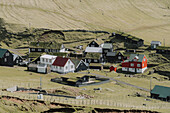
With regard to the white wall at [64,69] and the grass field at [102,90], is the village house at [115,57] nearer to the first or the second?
the grass field at [102,90]

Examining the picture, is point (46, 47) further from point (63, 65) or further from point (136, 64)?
point (136, 64)

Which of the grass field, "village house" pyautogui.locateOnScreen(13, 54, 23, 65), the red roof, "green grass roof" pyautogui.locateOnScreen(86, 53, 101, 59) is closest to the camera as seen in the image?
the grass field

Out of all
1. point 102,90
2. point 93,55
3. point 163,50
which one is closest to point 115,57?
point 93,55

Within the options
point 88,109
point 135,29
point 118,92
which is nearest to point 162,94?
point 118,92

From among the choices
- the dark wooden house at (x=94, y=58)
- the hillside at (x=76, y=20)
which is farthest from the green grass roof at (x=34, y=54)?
the hillside at (x=76, y=20)

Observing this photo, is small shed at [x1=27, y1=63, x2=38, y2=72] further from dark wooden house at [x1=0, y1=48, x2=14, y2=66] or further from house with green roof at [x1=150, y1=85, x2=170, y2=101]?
house with green roof at [x1=150, y1=85, x2=170, y2=101]

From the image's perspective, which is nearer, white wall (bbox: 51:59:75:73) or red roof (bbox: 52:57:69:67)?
white wall (bbox: 51:59:75:73)

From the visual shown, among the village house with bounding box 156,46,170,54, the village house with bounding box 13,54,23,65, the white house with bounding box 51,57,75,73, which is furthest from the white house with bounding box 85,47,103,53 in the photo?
the village house with bounding box 13,54,23,65

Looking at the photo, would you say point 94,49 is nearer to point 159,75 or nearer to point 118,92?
point 159,75
